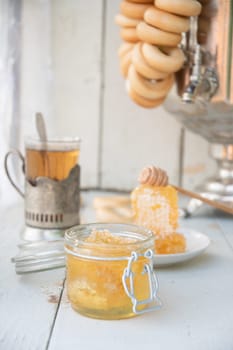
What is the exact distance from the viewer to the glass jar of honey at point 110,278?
1.76ft

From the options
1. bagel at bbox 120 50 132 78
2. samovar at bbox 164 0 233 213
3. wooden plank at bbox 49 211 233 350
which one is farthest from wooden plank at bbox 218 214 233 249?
bagel at bbox 120 50 132 78

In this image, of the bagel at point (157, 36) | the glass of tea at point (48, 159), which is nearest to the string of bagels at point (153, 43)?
the bagel at point (157, 36)

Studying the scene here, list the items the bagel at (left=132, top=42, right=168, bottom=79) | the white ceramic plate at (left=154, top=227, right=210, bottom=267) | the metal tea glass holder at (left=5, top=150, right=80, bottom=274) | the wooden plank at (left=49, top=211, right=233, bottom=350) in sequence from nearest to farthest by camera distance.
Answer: the wooden plank at (left=49, top=211, right=233, bottom=350), the white ceramic plate at (left=154, top=227, right=210, bottom=267), the metal tea glass holder at (left=5, top=150, right=80, bottom=274), the bagel at (left=132, top=42, right=168, bottom=79)

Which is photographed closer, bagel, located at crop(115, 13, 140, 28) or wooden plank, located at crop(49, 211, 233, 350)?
wooden plank, located at crop(49, 211, 233, 350)

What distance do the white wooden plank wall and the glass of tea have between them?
1.29 ft

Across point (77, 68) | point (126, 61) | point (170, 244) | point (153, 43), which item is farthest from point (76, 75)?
point (170, 244)

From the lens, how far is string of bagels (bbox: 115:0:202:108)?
2.86 feet

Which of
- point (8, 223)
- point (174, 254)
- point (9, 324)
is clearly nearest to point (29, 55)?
Answer: point (8, 223)

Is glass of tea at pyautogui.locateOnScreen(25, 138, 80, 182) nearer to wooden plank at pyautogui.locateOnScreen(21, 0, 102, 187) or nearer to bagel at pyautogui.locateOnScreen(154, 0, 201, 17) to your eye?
bagel at pyautogui.locateOnScreen(154, 0, 201, 17)

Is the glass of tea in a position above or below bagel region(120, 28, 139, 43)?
below

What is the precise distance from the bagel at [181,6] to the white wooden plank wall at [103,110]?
1.27ft

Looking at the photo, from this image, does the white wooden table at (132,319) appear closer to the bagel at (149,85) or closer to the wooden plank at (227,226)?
the wooden plank at (227,226)

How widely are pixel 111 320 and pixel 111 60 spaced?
805 mm

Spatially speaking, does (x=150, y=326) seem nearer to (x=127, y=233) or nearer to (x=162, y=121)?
(x=127, y=233)
